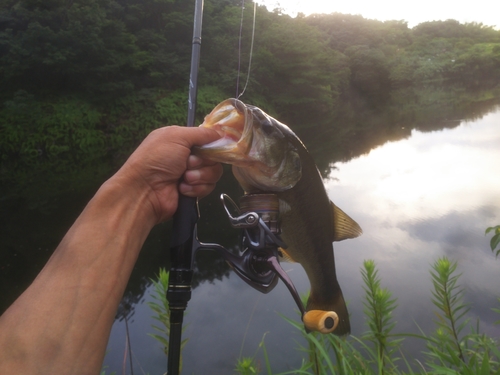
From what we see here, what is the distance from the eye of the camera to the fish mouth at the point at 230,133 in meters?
1.53

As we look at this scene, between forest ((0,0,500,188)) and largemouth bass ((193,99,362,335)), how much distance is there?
27.3 ft

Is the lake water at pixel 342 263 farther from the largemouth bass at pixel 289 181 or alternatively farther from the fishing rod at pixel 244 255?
the fishing rod at pixel 244 255

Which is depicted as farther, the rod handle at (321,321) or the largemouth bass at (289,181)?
the largemouth bass at (289,181)

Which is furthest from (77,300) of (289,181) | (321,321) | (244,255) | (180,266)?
(289,181)

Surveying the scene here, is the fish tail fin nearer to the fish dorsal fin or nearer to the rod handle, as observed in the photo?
the fish dorsal fin

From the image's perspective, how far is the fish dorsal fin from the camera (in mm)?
1956

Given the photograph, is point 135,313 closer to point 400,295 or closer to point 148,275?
point 148,275

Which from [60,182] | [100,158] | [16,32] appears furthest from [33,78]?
[60,182]

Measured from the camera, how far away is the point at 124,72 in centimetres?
1756

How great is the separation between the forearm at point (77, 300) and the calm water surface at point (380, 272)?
157cm

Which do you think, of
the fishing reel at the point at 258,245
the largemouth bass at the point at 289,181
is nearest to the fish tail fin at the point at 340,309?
the largemouth bass at the point at 289,181

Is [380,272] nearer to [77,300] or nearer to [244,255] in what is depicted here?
[244,255]

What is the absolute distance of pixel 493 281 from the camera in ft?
15.3

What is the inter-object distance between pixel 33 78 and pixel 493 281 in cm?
1770
